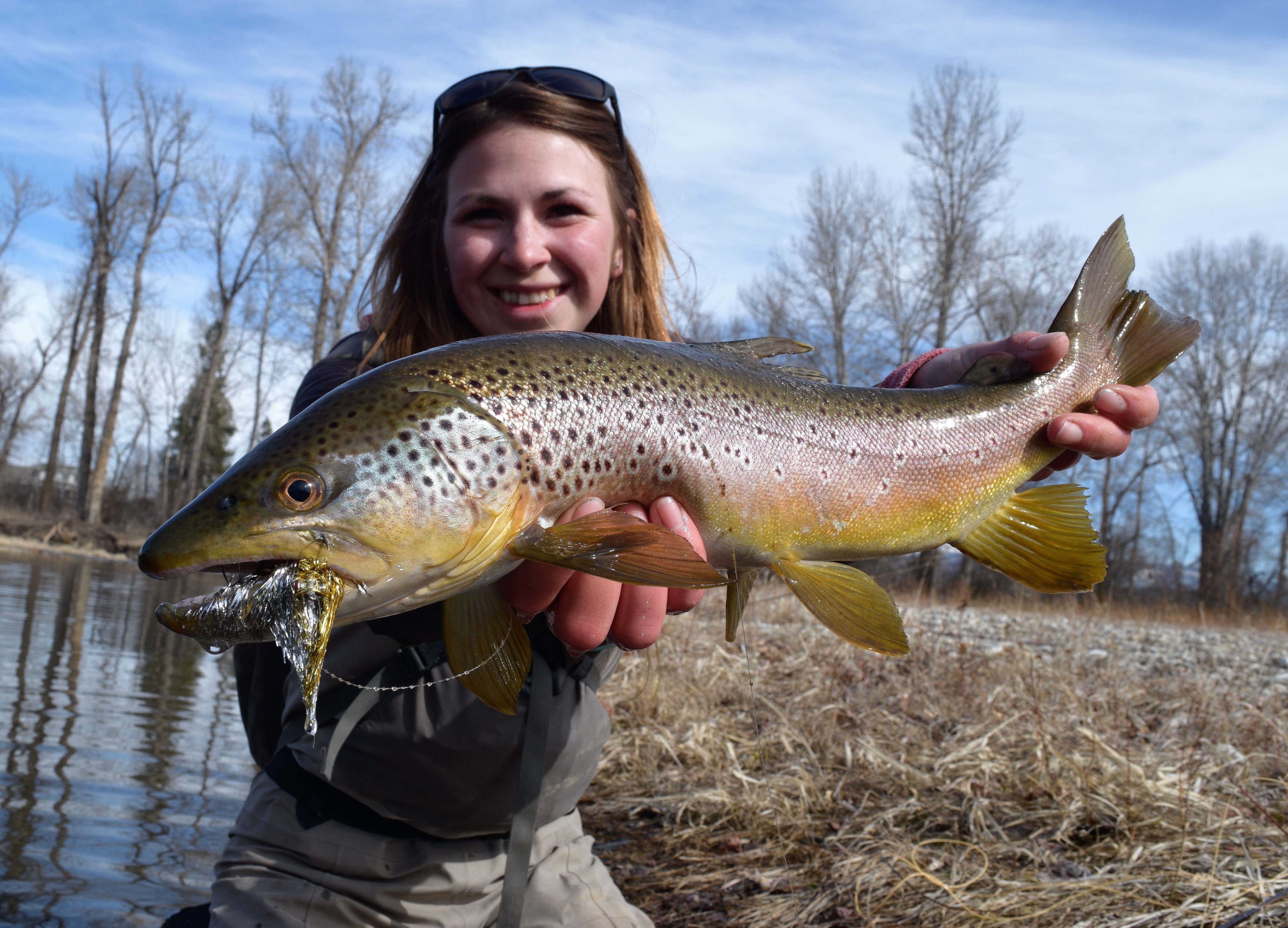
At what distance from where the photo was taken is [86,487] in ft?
103

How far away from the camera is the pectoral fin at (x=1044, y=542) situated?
254 cm

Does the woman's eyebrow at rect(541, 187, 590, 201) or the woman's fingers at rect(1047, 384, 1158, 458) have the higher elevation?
the woman's eyebrow at rect(541, 187, 590, 201)

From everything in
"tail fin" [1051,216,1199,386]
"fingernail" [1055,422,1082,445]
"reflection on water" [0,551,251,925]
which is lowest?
"reflection on water" [0,551,251,925]

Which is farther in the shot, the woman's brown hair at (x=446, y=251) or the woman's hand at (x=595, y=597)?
the woman's brown hair at (x=446, y=251)

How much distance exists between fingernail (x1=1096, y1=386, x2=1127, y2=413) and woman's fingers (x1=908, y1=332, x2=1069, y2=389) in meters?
0.17

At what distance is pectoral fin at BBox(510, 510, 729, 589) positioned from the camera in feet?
5.87

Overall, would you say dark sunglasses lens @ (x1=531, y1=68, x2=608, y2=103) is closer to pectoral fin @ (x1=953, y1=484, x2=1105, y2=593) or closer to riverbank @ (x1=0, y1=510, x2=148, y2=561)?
pectoral fin @ (x1=953, y1=484, x2=1105, y2=593)

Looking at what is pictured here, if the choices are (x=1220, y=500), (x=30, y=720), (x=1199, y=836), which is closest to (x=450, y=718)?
(x=1199, y=836)

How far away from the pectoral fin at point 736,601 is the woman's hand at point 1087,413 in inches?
37.9

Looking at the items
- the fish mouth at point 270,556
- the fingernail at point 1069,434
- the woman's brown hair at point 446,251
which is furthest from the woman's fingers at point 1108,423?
the fish mouth at point 270,556

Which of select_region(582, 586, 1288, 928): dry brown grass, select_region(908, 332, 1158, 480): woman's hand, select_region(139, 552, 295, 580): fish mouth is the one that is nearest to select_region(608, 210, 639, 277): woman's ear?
select_region(908, 332, 1158, 480): woman's hand

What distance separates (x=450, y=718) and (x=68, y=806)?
3.12m

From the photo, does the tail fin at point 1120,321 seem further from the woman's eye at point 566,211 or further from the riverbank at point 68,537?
the riverbank at point 68,537

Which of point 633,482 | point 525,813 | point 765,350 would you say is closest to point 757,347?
point 765,350
